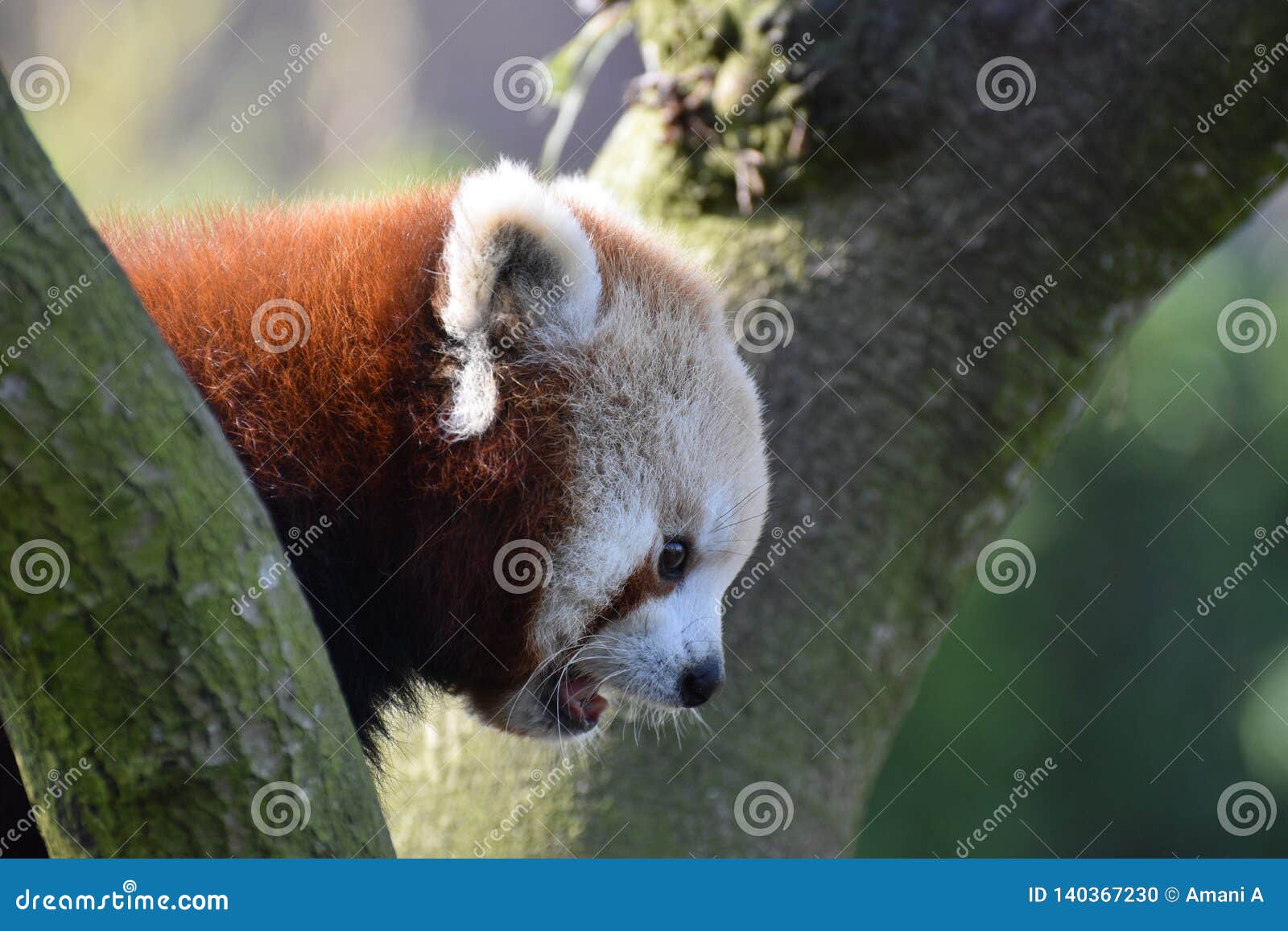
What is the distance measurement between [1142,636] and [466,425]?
6.25m

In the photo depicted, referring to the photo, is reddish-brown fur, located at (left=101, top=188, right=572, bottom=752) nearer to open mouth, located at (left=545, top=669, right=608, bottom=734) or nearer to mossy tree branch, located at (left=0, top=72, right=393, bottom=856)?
open mouth, located at (left=545, top=669, right=608, bottom=734)

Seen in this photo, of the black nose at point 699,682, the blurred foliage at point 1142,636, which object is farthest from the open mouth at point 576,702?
the blurred foliage at point 1142,636

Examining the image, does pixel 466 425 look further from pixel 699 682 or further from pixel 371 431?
pixel 699 682

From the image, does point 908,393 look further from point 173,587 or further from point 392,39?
point 392,39

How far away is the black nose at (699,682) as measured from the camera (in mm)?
2201

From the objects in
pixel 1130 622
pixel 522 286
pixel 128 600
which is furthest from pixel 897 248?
pixel 1130 622

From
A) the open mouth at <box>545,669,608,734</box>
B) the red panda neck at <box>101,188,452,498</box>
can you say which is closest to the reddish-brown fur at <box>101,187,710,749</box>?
the red panda neck at <box>101,188,452,498</box>

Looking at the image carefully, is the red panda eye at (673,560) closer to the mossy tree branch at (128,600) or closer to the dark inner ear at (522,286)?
the dark inner ear at (522,286)

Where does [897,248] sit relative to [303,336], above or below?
above

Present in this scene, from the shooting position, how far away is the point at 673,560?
2.15 meters

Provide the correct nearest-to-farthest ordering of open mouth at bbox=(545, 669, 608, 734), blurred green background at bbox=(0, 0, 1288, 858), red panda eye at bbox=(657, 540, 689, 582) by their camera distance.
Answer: red panda eye at bbox=(657, 540, 689, 582), open mouth at bbox=(545, 669, 608, 734), blurred green background at bbox=(0, 0, 1288, 858)

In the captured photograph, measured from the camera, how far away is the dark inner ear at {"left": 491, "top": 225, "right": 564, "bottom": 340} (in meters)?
1.84

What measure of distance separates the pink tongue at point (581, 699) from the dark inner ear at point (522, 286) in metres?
0.73

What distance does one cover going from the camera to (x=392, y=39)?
9.05 metres
